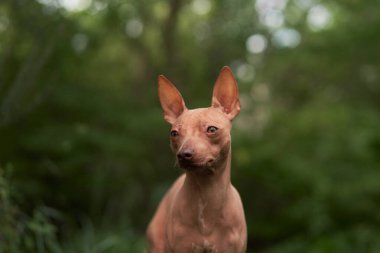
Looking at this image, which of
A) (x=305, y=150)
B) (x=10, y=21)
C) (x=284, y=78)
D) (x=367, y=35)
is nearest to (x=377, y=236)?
(x=305, y=150)

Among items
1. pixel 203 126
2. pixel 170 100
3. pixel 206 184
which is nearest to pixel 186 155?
pixel 203 126

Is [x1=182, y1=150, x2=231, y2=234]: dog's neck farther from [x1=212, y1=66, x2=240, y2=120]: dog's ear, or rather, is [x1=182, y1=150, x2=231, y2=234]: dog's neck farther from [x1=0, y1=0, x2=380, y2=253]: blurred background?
[x1=0, y1=0, x2=380, y2=253]: blurred background

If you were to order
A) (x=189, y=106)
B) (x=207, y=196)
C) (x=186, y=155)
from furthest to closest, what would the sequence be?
(x=189, y=106)
(x=207, y=196)
(x=186, y=155)

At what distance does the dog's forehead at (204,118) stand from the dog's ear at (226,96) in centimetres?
7

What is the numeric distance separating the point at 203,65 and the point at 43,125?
2685 mm

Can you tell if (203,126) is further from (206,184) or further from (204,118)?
(206,184)

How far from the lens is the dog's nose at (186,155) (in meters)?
2.35

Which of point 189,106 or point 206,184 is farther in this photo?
point 189,106

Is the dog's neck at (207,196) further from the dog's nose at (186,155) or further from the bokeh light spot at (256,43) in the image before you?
the bokeh light spot at (256,43)

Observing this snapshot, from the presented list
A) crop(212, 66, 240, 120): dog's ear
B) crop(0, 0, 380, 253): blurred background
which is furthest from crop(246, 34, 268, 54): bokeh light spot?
crop(212, 66, 240, 120): dog's ear

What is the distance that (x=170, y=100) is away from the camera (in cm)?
274

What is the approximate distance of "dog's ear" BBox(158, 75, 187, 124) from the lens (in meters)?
2.73

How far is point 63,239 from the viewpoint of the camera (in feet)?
20.4

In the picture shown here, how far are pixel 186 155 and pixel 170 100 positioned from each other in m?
0.47
